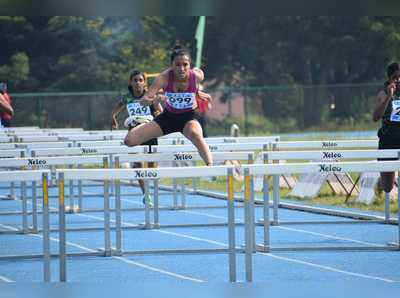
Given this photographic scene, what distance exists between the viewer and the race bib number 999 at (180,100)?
1231 cm

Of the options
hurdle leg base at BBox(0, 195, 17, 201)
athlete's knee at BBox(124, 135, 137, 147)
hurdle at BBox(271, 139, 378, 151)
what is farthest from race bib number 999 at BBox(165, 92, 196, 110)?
hurdle leg base at BBox(0, 195, 17, 201)

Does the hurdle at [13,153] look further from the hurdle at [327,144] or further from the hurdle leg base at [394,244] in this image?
the hurdle leg base at [394,244]

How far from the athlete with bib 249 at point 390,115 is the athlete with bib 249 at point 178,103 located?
220 centimetres

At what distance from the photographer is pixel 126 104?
16.3m

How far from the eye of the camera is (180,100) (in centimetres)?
1233

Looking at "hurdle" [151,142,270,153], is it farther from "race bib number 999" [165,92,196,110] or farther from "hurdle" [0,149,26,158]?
"hurdle" [0,149,26,158]

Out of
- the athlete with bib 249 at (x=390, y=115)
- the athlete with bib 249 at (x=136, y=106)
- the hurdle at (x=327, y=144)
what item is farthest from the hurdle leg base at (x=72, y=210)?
the athlete with bib 249 at (x=390, y=115)

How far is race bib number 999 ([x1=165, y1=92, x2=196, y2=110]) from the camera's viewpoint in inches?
485

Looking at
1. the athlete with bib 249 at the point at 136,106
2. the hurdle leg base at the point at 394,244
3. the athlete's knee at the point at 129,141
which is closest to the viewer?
the hurdle leg base at the point at 394,244

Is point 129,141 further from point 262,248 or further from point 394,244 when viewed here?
point 394,244

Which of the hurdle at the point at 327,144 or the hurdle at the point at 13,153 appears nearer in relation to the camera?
the hurdle at the point at 13,153
